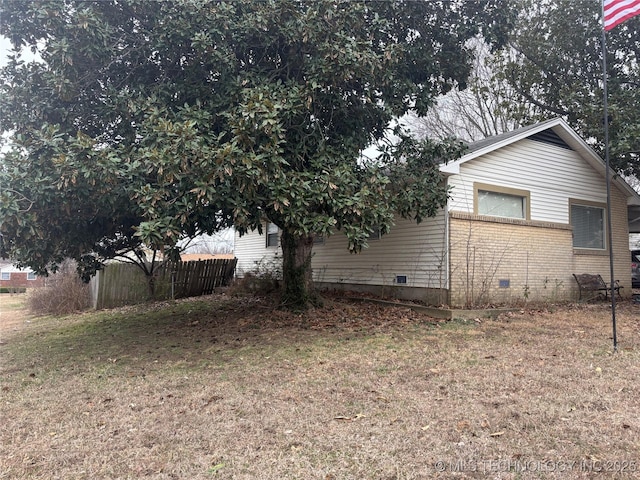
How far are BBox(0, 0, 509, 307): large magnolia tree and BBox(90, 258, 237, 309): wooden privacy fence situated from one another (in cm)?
Result: 650

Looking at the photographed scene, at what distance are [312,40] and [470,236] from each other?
559cm

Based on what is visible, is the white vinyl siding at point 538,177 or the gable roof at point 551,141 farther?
the white vinyl siding at point 538,177

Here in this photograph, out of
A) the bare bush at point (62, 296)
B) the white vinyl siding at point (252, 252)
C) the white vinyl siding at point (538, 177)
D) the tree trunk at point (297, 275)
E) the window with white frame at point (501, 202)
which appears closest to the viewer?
the tree trunk at point (297, 275)

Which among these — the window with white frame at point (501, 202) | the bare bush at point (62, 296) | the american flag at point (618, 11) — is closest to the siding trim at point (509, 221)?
the window with white frame at point (501, 202)

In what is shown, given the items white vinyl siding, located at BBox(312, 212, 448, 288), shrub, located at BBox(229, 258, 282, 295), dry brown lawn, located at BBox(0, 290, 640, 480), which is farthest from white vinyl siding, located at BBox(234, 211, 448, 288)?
dry brown lawn, located at BBox(0, 290, 640, 480)

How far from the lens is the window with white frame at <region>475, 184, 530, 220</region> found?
10.6 meters

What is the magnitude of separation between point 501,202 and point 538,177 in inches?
58.1

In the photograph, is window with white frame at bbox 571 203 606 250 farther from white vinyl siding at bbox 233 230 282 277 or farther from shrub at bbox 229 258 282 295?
white vinyl siding at bbox 233 230 282 277

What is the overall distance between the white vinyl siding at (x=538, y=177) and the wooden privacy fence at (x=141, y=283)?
31.3 ft

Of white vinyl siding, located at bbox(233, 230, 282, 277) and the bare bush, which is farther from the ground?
white vinyl siding, located at bbox(233, 230, 282, 277)

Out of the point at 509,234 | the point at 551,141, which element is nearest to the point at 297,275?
the point at 509,234

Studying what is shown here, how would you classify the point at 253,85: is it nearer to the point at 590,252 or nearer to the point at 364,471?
the point at 364,471

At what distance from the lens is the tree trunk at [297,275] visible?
969 centimetres

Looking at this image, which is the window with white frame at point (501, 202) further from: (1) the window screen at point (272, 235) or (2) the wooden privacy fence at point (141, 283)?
(2) the wooden privacy fence at point (141, 283)
